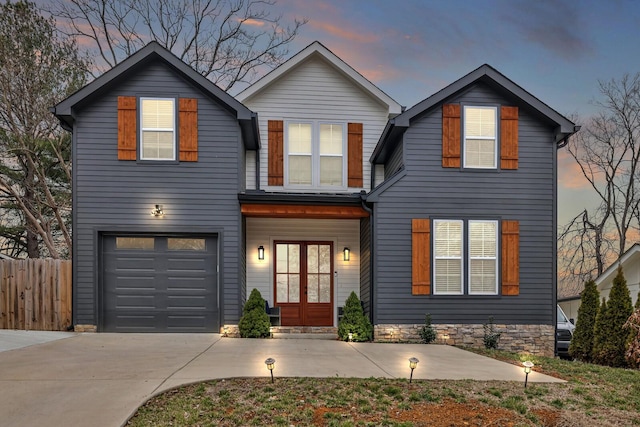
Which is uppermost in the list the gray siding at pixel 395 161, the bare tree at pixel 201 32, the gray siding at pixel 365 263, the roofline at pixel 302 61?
the bare tree at pixel 201 32

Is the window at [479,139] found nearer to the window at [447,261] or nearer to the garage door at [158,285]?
the window at [447,261]

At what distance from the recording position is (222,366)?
6375mm

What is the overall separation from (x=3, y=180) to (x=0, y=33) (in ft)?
15.1

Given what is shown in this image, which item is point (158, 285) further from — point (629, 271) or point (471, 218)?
point (629, 271)

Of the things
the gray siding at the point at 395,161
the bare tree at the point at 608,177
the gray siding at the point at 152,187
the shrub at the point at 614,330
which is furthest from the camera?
the bare tree at the point at 608,177

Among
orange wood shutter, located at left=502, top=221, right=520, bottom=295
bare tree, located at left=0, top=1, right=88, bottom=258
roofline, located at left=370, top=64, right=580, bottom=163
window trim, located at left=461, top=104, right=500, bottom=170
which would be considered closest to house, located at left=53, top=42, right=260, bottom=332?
roofline, located at left=370, top=64, right=580, bottom=163

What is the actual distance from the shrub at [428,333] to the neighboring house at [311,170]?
2.07m

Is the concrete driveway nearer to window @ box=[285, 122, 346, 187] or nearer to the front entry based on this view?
the front entry

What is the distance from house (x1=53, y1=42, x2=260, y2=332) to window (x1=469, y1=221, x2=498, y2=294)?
17.5 feet

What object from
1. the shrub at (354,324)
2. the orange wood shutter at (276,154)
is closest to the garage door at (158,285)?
the orange wood shutter at (276,154)

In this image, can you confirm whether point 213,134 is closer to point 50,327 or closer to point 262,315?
point 262,315

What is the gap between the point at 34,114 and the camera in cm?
1434

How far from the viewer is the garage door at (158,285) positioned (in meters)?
9.80

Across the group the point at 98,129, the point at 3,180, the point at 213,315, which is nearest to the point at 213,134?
the point at 98,129
